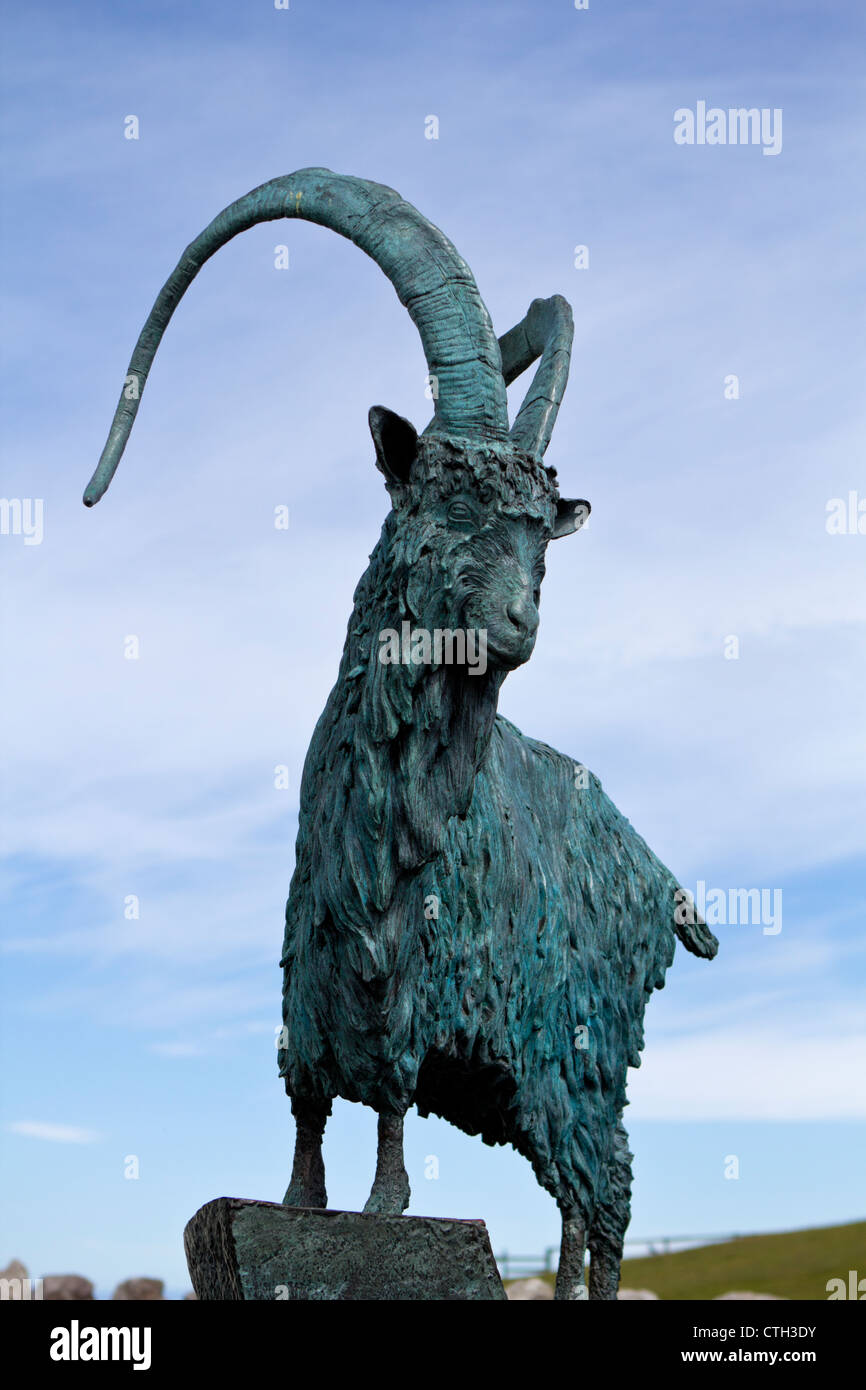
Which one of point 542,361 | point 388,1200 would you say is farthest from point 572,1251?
point 542,361

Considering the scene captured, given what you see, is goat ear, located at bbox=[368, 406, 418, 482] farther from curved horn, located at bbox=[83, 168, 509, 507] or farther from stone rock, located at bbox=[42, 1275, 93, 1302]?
stone rock, located at bbox=[42, 1275, 93, 1302]

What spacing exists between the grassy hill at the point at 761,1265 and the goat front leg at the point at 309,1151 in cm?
1834

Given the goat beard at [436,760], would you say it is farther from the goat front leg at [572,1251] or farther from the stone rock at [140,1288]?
the stone rock at [140,1288]

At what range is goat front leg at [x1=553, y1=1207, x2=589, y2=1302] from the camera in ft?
28.1

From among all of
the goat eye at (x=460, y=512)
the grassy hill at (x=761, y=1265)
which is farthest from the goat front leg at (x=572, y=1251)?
the grassy hill at (x=761, y=1265)

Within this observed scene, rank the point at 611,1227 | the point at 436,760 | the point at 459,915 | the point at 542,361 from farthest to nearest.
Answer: the point at 611,1227
the point at 542,361
the point at 459,915
the point at 436,760

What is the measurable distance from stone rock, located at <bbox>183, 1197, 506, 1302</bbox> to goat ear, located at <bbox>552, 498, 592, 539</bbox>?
3.08 m

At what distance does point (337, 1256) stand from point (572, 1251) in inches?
94.5

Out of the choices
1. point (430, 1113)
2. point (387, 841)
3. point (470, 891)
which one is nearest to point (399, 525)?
point (387, 841)

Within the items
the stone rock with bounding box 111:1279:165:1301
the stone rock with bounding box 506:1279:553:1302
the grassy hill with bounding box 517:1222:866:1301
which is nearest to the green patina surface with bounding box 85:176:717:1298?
the stone rock with bounding box 506:1279:553:1302

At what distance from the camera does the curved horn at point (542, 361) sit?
7.72 meters

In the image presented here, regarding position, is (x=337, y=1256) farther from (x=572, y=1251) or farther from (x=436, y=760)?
(x=572, y=1251)

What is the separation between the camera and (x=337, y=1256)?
6.70 meters
